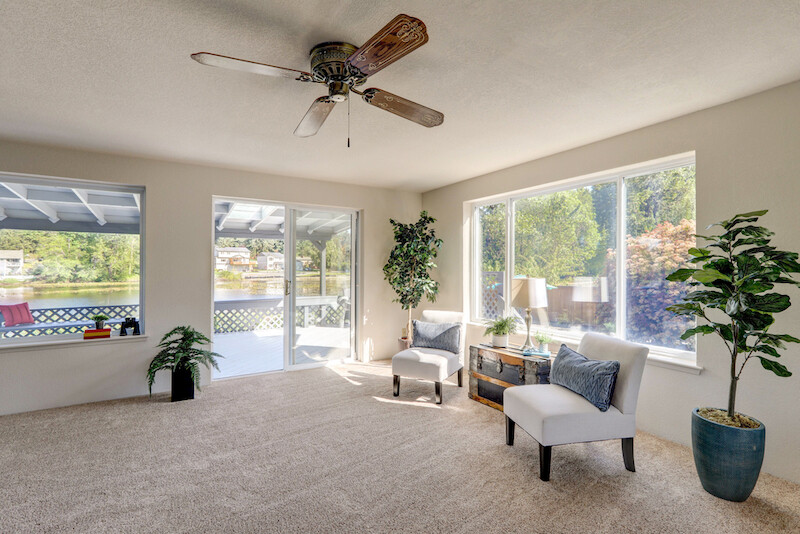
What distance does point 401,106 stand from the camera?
82.4 inches

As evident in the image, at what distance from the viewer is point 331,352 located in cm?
518

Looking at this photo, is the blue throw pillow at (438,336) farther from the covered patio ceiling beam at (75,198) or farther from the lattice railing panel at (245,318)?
the lattice railing panel at (245,318)

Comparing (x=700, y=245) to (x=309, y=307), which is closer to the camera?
(x=700, y=245)

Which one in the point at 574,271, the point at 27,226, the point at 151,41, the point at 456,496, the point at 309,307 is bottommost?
the point at 456,496

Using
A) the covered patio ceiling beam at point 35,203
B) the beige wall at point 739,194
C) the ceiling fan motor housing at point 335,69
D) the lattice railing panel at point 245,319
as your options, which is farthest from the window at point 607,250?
the lattice railing panel at point 245,319

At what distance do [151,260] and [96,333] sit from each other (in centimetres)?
86

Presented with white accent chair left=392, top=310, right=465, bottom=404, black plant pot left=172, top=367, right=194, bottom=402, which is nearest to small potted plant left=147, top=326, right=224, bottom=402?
black plant pot left=172, top=367, right=194, bottom=402

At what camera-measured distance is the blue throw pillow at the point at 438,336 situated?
161 inches

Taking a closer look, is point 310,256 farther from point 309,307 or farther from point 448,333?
point 448,333

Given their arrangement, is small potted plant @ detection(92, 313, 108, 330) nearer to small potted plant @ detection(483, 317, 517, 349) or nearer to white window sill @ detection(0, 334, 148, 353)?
white window sill @ detection(0, 334, 148, 353)

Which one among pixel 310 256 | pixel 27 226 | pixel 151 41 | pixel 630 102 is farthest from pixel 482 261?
pixel 27 226

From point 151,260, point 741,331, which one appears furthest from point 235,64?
point 151,260

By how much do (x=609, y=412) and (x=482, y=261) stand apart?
2717 millimetres

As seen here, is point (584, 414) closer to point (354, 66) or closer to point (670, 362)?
point (670, 362)
